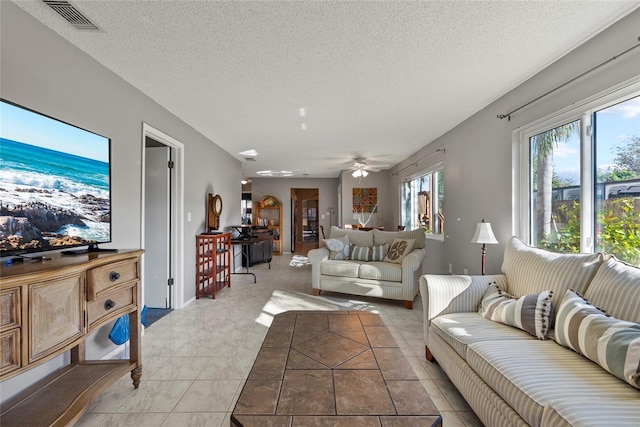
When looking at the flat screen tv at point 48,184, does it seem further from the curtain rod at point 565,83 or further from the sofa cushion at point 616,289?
the curtain rod at point 565,83

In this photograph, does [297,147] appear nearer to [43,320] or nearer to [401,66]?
[401,66]

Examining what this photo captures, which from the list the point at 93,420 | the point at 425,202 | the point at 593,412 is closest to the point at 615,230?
the point at 593,412

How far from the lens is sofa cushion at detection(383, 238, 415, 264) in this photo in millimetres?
4129

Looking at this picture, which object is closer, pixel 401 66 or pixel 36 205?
pixel 36 205

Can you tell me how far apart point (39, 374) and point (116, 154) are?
1.68 metres

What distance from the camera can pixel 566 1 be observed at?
1659mm

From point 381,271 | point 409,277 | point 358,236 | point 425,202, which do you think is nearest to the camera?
point 409,277

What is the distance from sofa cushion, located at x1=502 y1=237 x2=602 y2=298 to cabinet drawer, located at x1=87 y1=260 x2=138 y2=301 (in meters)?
2.74

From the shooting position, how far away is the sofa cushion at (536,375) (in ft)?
3.91

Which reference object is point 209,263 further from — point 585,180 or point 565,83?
point 565,83

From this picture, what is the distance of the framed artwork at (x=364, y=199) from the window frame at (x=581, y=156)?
5.15 metres

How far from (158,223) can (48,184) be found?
215cm

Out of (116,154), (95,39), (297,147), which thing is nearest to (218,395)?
(116,154)

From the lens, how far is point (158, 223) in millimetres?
3770
